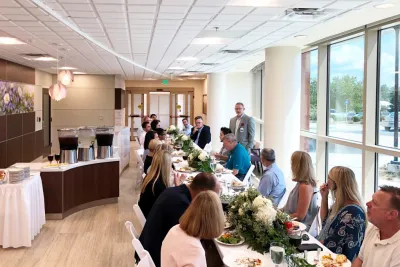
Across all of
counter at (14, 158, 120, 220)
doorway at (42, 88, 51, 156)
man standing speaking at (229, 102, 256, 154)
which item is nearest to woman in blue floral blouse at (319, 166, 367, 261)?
counter at (14, 158, 120, 220)

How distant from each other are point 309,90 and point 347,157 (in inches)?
105

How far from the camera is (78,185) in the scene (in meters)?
7.45

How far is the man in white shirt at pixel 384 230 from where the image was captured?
2.58m

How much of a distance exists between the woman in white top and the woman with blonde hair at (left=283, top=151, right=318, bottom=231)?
167cm

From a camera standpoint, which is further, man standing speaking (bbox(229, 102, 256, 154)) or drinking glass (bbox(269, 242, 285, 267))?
man standing speaking (bbox(229, 102, 256, 154))

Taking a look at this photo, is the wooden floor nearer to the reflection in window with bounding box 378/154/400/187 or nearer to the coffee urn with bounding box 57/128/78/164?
the coffee urn with bounding box 57/128/78/164

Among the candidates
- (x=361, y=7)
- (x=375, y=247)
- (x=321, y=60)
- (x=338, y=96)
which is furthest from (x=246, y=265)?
(x=321, y=60)

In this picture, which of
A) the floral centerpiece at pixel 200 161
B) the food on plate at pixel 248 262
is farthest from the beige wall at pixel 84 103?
the food on plate at pixel 248 262

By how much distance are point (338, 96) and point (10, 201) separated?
20.8 ft

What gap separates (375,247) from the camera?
8.86 ft

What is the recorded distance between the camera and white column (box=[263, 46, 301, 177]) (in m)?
8.73

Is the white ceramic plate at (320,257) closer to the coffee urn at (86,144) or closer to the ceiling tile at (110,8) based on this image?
the ceiling tile at (110,8)

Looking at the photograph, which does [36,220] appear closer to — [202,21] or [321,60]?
[202,21]

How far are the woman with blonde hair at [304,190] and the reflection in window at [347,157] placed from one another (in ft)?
9.71
